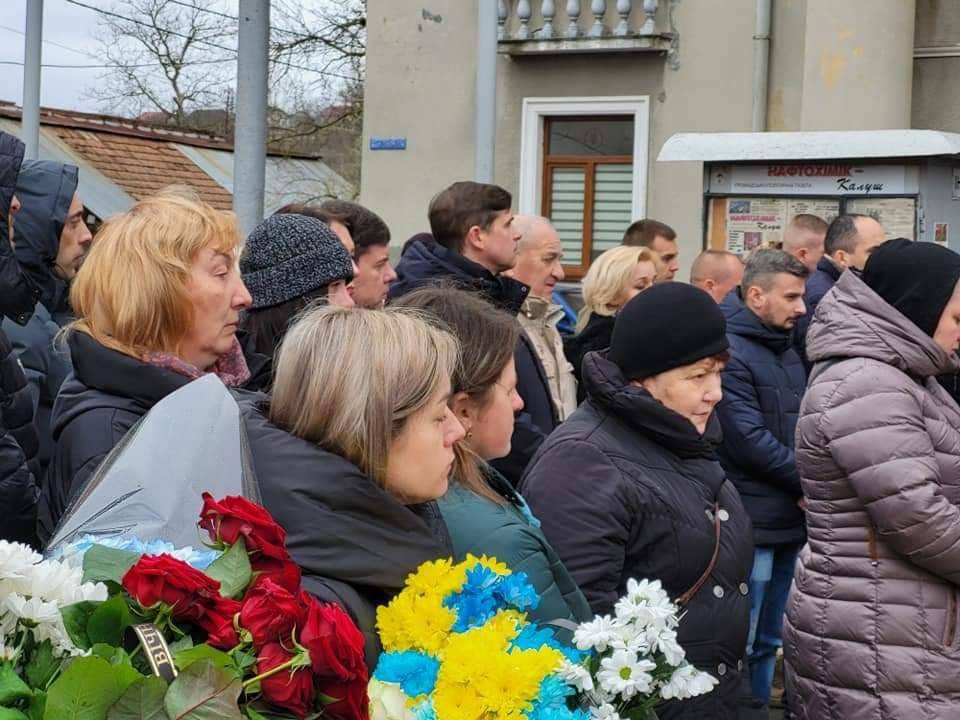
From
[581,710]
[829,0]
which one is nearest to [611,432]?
[581,710]

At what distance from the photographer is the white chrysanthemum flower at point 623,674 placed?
1846 millimetres

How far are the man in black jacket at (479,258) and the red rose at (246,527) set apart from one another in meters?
3.15

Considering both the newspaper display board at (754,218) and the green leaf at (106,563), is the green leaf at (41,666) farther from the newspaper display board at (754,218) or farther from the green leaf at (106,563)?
the newspaper display board at (754,218)

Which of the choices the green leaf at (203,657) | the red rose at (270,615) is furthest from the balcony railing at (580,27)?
the green leaf at (203,657)

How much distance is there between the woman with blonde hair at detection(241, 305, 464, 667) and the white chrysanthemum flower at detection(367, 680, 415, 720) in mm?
104

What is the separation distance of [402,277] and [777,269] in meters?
1.74

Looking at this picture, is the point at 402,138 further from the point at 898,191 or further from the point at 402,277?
the point at 402,277

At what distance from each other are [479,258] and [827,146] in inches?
185

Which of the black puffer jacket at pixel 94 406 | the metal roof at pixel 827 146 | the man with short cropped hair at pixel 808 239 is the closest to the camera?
the black puffer jacket at pixel 94 406

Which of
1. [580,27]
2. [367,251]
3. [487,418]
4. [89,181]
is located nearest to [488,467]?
[487,418]

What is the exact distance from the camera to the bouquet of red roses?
134 centimetres

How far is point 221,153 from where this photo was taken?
24109 mm

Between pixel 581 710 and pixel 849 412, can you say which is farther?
pixel 849 412

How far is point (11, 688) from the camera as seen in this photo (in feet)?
4.43
